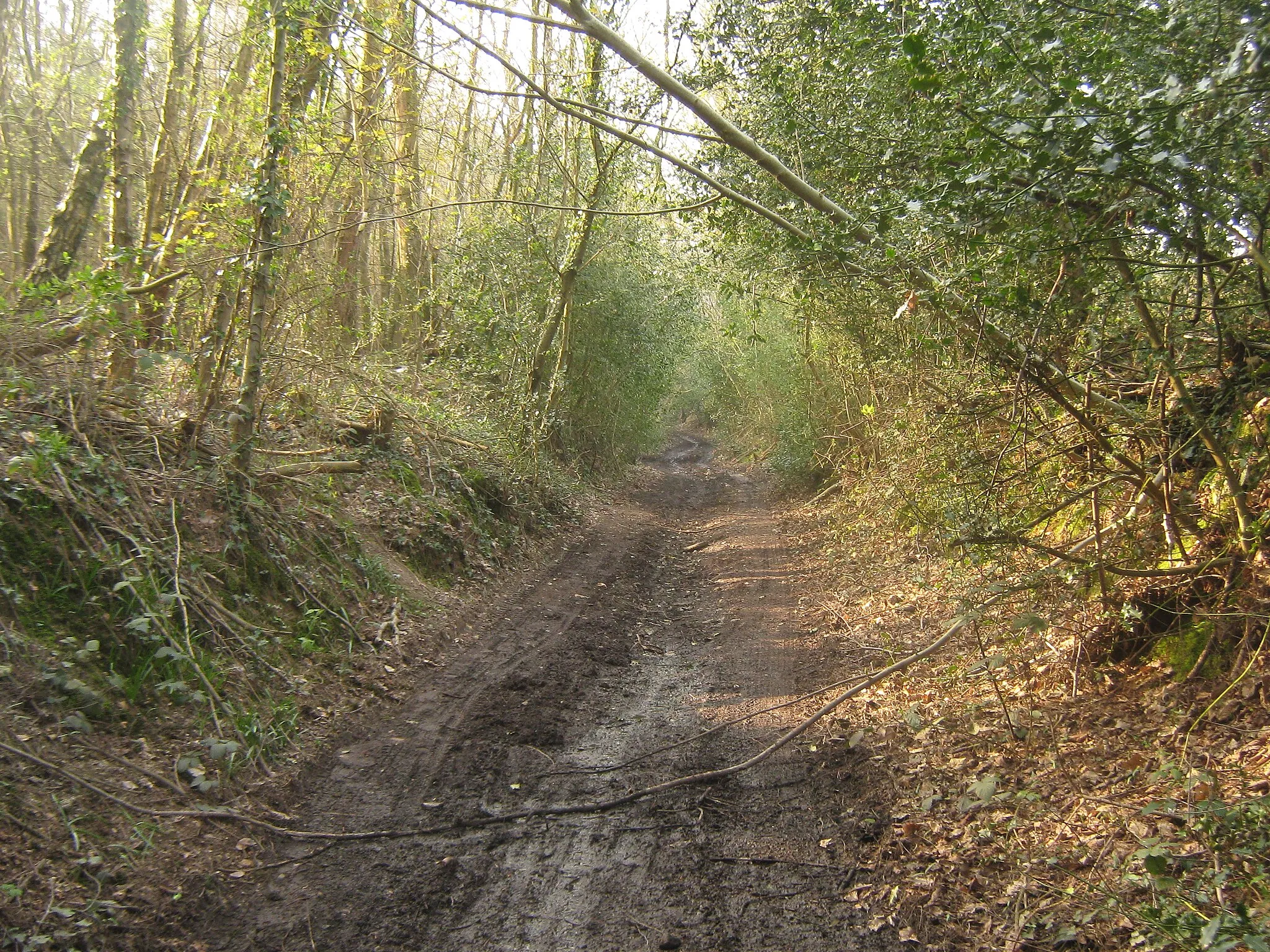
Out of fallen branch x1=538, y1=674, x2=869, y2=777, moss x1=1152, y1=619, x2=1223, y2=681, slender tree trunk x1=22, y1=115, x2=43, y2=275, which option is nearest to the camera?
moss x1=1152, y1=619, x2=1223, y2=681

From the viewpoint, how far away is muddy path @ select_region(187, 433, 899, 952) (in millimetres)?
3570

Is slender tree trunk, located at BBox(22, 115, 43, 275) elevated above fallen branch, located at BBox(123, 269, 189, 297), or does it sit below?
above

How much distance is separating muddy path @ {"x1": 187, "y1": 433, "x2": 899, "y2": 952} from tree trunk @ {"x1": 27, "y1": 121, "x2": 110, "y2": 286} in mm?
4975

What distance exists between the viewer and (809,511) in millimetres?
16688

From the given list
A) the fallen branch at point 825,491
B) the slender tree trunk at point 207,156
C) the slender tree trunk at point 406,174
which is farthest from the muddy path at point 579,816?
the fallen branch at point 825,491

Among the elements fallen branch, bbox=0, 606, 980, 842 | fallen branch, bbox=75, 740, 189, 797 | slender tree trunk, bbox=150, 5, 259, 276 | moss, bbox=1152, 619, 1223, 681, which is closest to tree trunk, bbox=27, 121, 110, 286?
slender tree trunk, bbox=150, 5, 259, 276

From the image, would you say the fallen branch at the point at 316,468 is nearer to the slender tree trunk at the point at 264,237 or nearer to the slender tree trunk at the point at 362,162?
the slender tree trunk at the point at 264,237

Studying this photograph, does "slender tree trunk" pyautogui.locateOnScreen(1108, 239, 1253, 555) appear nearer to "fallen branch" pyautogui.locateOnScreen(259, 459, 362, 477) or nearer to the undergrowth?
the undergrowth

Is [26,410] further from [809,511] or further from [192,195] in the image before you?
[809,511]

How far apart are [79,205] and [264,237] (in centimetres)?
209

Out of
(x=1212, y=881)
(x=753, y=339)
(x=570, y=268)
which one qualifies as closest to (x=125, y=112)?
(x=753, y=339)

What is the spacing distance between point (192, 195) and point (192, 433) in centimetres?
263

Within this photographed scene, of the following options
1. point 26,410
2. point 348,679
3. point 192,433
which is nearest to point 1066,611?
point 348,679

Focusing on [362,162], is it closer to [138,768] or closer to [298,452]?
[298,452]
